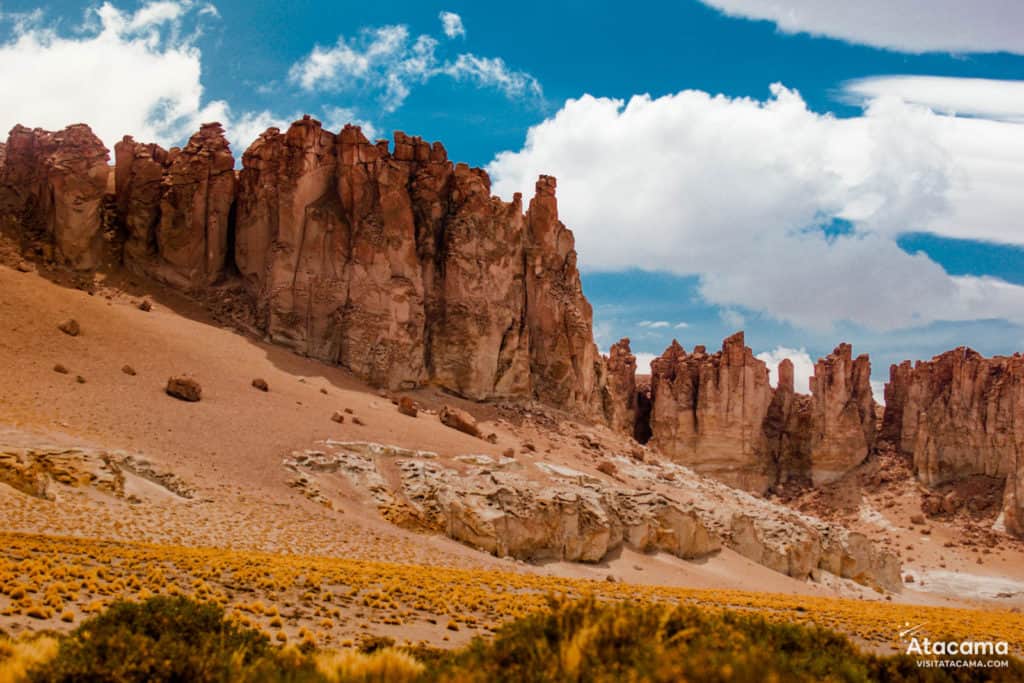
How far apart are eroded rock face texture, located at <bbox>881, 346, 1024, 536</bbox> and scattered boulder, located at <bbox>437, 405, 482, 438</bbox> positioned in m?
50.9

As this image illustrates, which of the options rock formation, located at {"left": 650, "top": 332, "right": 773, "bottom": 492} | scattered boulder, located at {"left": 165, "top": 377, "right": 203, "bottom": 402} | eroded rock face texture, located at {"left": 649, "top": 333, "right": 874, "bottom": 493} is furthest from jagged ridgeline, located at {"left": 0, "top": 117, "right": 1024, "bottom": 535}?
eroded rock face texture, located at {"left": 649, "top": 333, "right": 874, "bottom": 493}

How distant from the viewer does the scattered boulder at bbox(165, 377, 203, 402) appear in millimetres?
41594

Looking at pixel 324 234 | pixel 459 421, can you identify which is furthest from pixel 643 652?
pixel 324 234

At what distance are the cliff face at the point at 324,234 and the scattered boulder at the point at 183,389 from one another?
521 inches

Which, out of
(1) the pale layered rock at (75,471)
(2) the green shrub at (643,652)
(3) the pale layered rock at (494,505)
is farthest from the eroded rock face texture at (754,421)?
(2) the green shrub at (643,652)

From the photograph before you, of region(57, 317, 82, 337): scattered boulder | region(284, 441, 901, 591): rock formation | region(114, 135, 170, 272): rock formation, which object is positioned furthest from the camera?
region(114, 135, 170, 272): rock formation

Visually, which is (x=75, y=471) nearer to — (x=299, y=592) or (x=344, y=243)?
(x=299, y=592)

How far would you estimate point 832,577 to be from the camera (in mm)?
50375

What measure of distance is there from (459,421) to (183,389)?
50.2 feet

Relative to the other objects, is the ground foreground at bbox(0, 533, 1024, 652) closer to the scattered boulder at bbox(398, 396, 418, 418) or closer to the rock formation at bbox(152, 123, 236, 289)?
the scattered boulder at bbox(398, 396, 418, 418)

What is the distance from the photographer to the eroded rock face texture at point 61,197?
5303cm

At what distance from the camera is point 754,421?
88.1 m

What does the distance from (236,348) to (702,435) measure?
166ft

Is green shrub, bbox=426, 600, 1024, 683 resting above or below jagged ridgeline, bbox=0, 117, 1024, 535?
below
